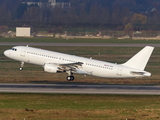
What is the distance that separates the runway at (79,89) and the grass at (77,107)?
121 inches

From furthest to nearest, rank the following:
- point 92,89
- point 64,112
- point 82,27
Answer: point 82,27
point 92,89
point 64,112

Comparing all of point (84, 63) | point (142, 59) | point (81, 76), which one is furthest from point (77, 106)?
point (81, 76)

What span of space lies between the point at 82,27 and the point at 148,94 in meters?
121

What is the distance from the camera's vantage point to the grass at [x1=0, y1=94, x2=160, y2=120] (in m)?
39.8

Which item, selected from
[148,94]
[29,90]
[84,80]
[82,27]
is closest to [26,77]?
[84,80]

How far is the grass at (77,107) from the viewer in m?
39.8

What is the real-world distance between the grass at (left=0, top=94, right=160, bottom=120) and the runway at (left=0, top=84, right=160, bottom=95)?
10.0ft

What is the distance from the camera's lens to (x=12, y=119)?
38.1 m

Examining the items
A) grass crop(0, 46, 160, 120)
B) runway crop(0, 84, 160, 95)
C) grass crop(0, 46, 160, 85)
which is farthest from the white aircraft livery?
grass crop(0, 46, 160, 85)

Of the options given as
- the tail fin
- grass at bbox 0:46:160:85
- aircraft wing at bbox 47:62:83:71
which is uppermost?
the tail fin

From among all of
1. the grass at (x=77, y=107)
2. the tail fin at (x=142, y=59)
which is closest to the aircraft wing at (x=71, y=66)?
the tail fin at (x=142, y=59)

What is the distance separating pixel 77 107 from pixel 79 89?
12.4 meters

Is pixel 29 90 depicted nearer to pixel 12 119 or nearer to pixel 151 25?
pixel 12 119

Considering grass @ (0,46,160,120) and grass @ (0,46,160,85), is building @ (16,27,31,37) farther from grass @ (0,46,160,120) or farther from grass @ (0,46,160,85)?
grass @ (0,46,160,120)
